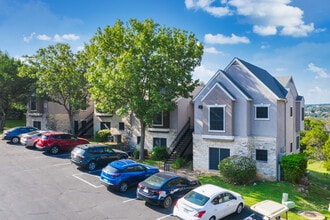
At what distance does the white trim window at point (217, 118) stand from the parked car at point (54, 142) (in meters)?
13.7

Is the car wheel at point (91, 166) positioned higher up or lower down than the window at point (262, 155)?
lower down

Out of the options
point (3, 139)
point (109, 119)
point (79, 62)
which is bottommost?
point (3, 139)

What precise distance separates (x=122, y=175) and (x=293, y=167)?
1266cm

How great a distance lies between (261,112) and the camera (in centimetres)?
2039

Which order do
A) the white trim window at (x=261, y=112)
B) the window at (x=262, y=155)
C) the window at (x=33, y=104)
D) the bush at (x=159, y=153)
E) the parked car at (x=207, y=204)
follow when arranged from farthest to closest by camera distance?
the window at (x=33, y=104) < the bush at (x=159, y=153) < the white trim window at (x=261, y=112) < the window at (x=262, y=155) < the parked car at (x=207, y=204)

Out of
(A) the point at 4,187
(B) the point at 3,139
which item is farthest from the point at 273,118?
(B) the point at 3,139

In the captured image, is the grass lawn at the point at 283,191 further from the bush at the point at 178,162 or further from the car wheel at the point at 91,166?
the car wheel at the point at 91,166

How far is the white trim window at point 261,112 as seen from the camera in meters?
20.1

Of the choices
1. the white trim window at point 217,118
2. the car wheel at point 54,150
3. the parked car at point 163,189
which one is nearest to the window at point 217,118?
the white trim window at point 217,118

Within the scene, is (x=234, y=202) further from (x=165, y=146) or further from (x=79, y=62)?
(x=79, y=62)

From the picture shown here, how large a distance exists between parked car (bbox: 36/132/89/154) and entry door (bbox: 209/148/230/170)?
530 inches

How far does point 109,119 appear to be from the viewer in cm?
3241

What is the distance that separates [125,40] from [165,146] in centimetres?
1139

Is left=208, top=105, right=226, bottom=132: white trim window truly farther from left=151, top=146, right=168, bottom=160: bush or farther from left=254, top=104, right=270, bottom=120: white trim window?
left=151, top=146, right=168, bottom=160: bush
